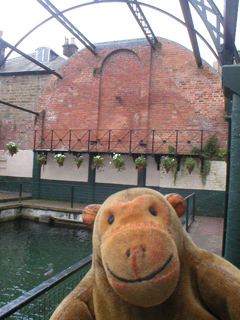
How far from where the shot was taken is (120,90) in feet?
41.1

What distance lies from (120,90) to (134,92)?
64cm

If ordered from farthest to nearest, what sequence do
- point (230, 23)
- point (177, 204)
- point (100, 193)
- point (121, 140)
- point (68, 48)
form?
point (68, 48) < point (121, 140) < point (100, 193) < point (230, 23) < point (177, 204)

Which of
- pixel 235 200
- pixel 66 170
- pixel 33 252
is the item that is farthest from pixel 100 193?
pixel 235 200

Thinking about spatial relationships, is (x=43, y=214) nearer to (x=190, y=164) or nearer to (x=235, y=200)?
(x=190, y=164)

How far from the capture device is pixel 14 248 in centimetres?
718

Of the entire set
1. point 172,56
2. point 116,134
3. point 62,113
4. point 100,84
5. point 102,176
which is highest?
point 172,56

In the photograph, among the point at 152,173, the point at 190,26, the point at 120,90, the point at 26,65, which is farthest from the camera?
the point at 26,65

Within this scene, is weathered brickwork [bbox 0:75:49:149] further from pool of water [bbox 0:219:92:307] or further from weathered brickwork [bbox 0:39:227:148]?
pool of water [bbox 0:219:92:307]

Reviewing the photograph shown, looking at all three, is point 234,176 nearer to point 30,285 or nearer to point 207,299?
point 207,299

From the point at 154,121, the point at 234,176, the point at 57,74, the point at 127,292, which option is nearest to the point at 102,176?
the point at 154,121

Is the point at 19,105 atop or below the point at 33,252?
atop

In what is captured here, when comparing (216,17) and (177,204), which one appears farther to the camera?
(216,17)

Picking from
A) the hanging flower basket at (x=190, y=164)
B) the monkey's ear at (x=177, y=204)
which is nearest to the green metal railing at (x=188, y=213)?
the hanging flower basket at (x=190, y=164)

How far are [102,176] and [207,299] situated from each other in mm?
11278
